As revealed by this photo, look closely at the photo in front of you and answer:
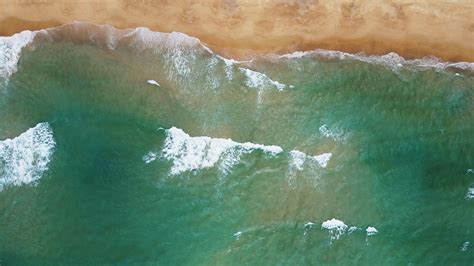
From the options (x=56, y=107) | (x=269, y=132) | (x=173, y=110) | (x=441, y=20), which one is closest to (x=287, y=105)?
(x=269, y=132)

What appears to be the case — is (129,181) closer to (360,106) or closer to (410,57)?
(360,106)

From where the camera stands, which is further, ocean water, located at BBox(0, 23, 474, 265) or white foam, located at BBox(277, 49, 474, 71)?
white foam, located at BBox(277, 49, 474, 71)

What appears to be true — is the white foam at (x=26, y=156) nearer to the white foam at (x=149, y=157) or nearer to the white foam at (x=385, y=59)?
the white foam at (x=149, y=157)

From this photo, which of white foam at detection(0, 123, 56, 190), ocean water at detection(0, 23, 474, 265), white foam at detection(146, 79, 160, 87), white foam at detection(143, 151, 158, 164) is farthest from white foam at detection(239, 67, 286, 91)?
white foam at detection(0, 123, 56, 190)

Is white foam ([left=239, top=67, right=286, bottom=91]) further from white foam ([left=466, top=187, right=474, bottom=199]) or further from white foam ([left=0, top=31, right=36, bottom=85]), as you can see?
white foam ([left=0, top=31, right=36, bottom=85])

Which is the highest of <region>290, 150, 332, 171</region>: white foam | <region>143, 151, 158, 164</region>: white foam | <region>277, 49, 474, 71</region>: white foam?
<region>277, 49, 474, 71</region>: white foam

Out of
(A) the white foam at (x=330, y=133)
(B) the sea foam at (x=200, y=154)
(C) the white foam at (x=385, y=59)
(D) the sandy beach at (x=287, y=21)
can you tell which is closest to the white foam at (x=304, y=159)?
(B) the sea foam at (x=200, y=154)
